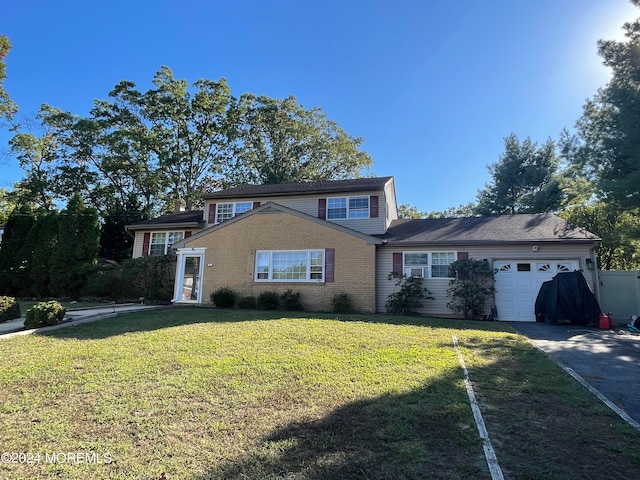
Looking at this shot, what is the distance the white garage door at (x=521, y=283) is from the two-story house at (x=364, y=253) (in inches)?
1.4

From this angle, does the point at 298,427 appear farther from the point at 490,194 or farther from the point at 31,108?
the point at 31,108

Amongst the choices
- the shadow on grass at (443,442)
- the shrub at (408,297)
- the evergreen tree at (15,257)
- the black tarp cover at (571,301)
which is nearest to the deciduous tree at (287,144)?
the evergreen tree at (15,257)

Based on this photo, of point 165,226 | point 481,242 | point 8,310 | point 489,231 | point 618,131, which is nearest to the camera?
point 8,310

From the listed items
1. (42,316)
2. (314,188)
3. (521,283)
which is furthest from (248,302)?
(521,283)

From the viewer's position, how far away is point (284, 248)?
608 inches

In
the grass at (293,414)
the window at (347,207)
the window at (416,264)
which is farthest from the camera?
the window at (347,207)

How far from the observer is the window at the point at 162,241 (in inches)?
827

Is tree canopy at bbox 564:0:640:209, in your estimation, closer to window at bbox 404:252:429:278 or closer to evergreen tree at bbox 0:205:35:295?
window at bbox 404:252:429:278

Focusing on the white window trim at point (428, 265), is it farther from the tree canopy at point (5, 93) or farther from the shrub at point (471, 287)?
the tree canopy at point (5, 93)

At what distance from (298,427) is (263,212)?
12976 millimetres

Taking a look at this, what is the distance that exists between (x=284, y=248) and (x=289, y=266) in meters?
0.81

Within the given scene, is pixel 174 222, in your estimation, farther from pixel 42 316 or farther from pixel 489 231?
pixel 489 231

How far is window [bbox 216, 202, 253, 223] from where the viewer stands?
65.2 feet

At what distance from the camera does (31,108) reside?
29.8m
